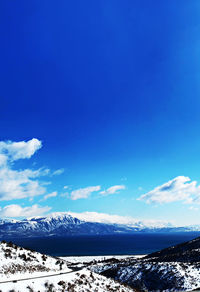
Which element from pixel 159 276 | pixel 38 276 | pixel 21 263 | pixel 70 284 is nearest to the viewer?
pixel 70 284

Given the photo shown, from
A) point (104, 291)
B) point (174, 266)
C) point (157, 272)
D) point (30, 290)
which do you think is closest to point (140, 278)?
point (157, 272)

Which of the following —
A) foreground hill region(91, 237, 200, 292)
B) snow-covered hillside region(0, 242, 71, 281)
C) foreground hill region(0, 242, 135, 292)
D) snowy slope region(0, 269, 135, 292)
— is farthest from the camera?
foreground hill region(91, 237, 200, 292)

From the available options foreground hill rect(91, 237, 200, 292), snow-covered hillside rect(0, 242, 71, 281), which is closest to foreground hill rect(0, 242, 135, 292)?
snow-covered hillside rect(0, 242, 71, 281)

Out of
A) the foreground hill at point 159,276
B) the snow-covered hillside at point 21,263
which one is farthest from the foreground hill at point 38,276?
the foreground hill at point 159,276

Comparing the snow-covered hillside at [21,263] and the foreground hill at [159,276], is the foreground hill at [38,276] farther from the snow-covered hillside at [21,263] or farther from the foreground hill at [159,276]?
the foreground hill at [159,276]

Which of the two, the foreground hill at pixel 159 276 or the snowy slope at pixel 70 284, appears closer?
the snowy slope at pixel 70 284

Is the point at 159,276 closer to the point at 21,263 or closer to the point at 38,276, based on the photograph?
the point at 38,276

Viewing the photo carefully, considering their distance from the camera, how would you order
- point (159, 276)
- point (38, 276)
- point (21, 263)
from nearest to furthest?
point (38, 276) → point (21, 263) → point (159, 276)

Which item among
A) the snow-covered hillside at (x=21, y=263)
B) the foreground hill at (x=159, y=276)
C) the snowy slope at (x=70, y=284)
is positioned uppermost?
the snow-covered hillside at (x=21, y=263)

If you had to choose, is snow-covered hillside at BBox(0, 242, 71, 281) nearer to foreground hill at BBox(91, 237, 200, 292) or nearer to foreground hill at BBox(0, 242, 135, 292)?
foreground hill at BBox(0, 242, 135, 292)

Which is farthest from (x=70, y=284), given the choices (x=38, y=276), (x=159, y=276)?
(x=159, y=276)

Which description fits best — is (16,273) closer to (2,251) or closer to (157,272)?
(2,251)

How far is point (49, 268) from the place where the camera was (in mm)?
36406

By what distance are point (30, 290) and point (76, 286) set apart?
269 inches
